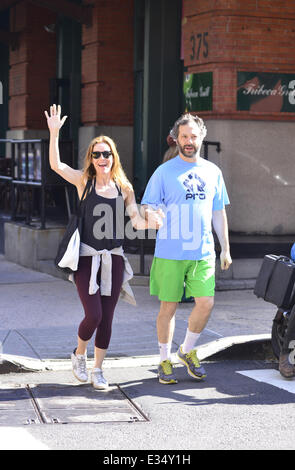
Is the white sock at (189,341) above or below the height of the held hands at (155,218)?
below

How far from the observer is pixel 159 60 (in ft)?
48.9

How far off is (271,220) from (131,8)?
5162 millimetres

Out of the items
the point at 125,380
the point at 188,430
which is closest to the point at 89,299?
the point at 125,380

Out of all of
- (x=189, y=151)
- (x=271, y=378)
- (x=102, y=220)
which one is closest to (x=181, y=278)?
(x=102, y=220)

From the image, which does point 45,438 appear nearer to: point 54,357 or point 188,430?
point 188,430

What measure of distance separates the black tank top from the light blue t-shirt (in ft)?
0.86

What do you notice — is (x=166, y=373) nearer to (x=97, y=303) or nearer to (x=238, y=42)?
(x=97, y=303)

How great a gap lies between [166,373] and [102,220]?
1265 mm

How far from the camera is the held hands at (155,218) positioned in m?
6.31

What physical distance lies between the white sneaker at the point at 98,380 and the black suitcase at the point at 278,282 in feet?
4.80

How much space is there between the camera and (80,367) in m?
6.64

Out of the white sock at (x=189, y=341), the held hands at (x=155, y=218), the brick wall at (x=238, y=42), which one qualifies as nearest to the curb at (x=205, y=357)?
the white sock at (x=189, y=341)

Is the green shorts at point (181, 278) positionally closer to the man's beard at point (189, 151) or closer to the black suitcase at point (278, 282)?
the black suitcase at point (278, 282)

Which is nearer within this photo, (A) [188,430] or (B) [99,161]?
(A) [188,430]
